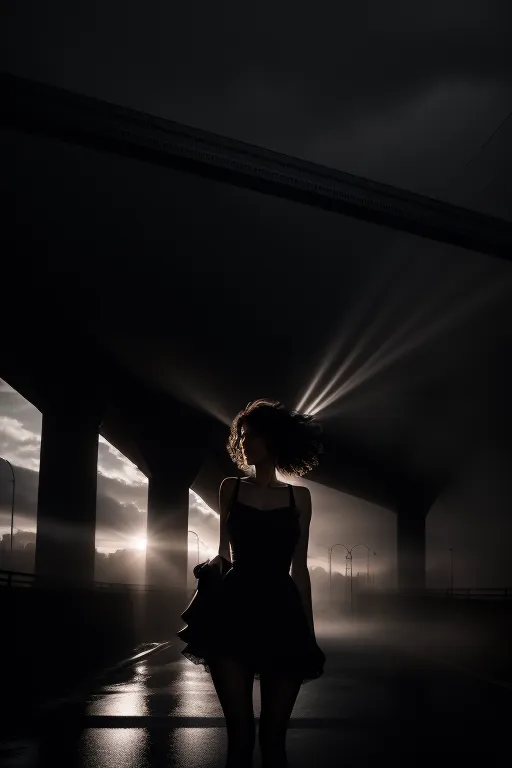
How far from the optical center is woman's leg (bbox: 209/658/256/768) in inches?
162

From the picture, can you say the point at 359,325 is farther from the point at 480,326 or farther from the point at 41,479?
the point at 41,479

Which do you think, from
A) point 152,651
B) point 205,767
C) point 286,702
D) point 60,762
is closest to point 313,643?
point 286,702

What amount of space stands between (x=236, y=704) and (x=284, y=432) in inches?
44.1

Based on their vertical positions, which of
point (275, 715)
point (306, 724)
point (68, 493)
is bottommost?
point (306, 724)

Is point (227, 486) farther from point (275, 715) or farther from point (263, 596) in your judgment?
point (275, 715)

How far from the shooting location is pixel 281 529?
14.3 ft

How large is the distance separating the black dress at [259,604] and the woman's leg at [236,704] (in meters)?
0.05

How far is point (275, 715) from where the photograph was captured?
4.16 m

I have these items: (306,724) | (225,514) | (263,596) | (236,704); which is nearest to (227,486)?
(225,514)

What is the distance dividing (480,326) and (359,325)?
595 centimetres

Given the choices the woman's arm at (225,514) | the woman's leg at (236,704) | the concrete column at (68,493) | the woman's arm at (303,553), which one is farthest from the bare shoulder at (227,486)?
the concrete column at (68,493)

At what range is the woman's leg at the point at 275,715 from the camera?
416 cm

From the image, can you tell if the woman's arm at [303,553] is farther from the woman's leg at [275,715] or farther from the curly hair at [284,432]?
the woman's leg at [275,715]

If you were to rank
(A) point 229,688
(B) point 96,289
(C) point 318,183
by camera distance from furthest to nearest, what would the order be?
(B) point 96,289, (C) point 318,183, (A) point 229,688
